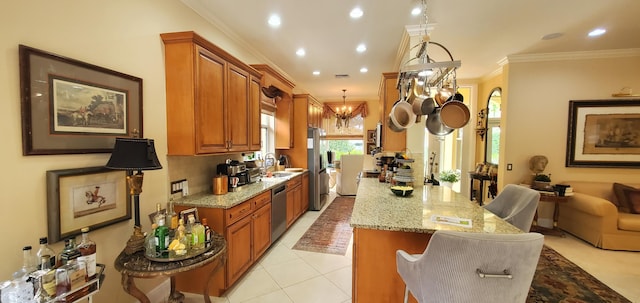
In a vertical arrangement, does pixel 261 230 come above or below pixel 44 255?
below

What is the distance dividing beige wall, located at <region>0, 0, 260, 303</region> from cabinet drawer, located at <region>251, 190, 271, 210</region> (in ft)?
2.95

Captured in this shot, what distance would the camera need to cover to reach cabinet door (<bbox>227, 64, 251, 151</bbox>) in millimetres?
2789

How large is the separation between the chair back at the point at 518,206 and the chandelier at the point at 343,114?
539 cm

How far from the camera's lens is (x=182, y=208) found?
2.38 meters

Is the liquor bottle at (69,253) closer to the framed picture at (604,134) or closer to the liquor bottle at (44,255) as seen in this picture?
the liquor bottle at (44,255)

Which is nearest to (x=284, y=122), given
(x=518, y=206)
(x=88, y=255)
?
(x=88, y=255)

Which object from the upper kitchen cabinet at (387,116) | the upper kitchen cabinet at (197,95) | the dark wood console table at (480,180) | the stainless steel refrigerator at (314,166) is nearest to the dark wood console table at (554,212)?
the dark wood console table at (480,180)

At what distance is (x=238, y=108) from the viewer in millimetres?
2953

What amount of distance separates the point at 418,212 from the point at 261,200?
1.85 metres

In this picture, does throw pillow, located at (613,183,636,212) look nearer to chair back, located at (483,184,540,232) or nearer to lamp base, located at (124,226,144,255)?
chair back, located at (483,184,540,232)

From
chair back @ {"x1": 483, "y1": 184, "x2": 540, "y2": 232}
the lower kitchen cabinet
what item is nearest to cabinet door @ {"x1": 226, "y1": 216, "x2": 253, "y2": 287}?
the lower kitchen cabinet

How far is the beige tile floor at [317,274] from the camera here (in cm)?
240

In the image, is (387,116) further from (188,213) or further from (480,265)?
(188,213)

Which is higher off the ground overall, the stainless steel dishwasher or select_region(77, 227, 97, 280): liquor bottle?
select_region(77, 227, 97, 280): liquor bottle
